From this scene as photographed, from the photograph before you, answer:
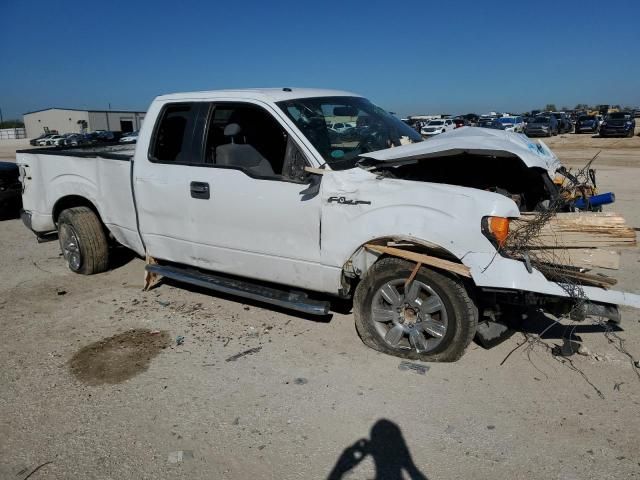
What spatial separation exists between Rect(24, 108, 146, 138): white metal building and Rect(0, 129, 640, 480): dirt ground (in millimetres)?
71235

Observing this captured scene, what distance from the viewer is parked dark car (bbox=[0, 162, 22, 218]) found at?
9859 mm

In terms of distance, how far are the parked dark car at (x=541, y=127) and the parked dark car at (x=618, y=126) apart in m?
4.92

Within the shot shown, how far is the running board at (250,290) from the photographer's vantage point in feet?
13.4

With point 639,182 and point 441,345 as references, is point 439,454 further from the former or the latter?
point 639,182

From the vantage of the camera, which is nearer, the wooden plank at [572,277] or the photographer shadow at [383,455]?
the photographer shadow at [383,455]

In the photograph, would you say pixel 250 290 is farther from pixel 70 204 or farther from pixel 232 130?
pixel 70 204

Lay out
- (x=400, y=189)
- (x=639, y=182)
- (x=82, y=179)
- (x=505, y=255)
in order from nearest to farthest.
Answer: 1. (x=505, y=255)
2. (x=400, y=189)
3. (x=82, y=179)
4. (x=639, y=182)

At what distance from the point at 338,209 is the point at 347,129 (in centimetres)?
108

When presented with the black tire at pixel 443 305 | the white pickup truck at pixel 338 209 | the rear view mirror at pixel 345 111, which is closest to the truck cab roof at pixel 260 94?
the white pickup truck at pixel 338 209

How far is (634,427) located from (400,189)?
202 centimetres

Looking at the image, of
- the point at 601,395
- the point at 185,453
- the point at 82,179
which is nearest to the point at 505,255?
the point at 601,395

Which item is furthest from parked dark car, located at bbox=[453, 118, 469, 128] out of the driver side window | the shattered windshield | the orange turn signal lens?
the orange turn signal lens

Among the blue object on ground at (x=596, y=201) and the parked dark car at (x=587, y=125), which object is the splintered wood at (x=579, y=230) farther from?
the parked dark car at (x=587, y=125)

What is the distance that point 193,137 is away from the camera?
183 inches
